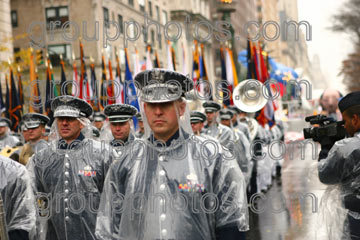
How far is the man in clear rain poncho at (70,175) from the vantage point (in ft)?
18.1

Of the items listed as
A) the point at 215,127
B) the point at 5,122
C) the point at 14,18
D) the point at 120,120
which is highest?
the point at 14,18

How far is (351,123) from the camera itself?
15.5 ft

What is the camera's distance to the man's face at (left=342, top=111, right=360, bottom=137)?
184 inches

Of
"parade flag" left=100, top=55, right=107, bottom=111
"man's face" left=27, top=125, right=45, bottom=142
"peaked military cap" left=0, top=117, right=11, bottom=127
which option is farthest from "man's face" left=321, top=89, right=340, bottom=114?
"peaked military cap" left=0, top=117, right=11, bottom=127

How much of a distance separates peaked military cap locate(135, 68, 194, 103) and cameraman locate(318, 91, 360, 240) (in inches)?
54.1

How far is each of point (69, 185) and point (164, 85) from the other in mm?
2147

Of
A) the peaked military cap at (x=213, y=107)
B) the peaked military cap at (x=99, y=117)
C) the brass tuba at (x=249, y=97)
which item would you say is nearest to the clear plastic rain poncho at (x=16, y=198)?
the brass tuba at (x=249, y=97)

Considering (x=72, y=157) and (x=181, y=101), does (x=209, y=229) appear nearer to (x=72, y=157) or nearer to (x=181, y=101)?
(x=181, y=101)

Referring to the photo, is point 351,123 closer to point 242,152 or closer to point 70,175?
point 70,175

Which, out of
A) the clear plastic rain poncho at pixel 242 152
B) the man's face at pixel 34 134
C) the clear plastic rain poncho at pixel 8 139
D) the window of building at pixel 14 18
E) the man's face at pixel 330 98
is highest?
the window of building at pixel 14 18

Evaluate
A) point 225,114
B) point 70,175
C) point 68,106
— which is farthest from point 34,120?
point 225,114

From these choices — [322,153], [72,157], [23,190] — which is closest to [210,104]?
[72,157]

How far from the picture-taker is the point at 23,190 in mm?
4328

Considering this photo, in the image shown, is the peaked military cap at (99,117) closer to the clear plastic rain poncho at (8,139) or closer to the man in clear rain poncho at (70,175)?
the clear plastic rain poncho at (8,139)
